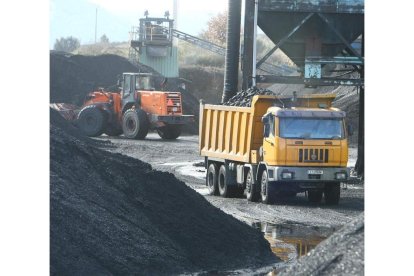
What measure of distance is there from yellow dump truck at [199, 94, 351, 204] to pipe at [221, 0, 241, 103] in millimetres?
3316

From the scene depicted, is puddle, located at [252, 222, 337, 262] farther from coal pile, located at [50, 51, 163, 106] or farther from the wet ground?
coal pile, located at [50, 51, 163, 106]

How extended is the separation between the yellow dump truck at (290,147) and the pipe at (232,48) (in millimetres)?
3316

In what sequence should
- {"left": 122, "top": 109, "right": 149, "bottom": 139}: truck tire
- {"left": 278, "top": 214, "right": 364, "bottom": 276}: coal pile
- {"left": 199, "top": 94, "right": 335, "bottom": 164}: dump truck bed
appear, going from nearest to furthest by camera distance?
1. {"left": 278, "top": 214, "right": 364, "bottom": 276}: coal pile
2. {"left": 199, "top": 94, "right": 335, "bottom": 164}: dump truck bed
3. {"left": 122, "top": 109, "right": 149, "bottom": 139}: truck tire

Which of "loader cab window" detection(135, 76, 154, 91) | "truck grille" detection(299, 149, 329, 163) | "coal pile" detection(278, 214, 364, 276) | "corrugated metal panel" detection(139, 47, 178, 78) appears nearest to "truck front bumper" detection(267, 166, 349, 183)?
"truck grille" detection(299, 149, 329, 163)

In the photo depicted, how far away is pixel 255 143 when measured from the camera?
61.1ft

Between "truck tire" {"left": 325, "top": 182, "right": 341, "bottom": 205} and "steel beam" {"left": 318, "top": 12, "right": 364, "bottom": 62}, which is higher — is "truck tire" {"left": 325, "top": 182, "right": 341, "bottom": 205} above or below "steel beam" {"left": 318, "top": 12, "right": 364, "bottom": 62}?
below

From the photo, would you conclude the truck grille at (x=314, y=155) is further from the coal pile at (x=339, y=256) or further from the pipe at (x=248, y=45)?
the coal pile at (x=339, y=256)

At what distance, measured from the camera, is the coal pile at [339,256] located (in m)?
7.87

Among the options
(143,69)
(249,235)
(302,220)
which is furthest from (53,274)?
(143,69)

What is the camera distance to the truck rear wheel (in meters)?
20.1

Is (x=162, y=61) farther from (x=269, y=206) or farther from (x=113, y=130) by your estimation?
(x=269, y=206)

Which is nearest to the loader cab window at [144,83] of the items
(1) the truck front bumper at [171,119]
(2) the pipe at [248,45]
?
(1) the truck front bumper at [171,119]

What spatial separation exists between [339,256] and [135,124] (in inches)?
968
